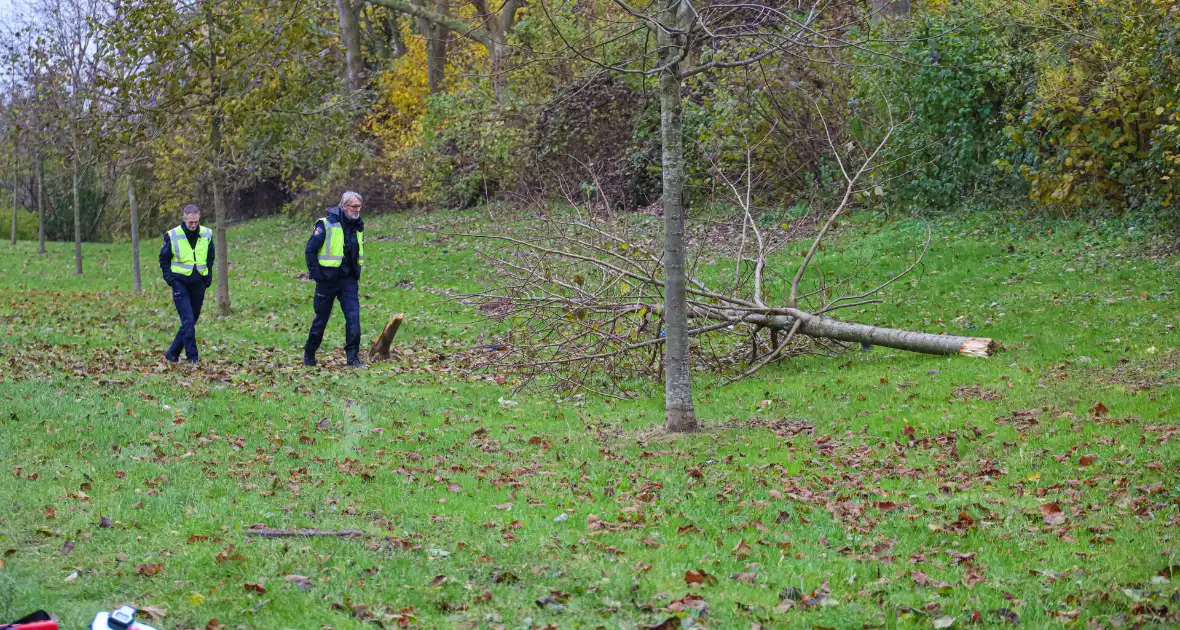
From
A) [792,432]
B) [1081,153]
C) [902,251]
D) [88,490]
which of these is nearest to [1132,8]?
[1081,153]

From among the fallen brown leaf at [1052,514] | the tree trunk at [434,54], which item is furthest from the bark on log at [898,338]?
the tree trunk at [434,54]

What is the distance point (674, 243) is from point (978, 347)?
13.3 ft

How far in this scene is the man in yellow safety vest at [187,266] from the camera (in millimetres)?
12477

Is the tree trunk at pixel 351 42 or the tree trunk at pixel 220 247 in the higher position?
the tree trunk at pixel 351 42

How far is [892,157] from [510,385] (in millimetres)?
10225

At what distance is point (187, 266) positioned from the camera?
41.2 feet

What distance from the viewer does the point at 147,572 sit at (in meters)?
5.53

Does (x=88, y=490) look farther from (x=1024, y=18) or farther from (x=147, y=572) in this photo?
(x=1024, y=18)

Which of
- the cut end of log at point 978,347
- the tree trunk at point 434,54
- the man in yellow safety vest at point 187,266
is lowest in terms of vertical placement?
the cut end of log at point 978,347

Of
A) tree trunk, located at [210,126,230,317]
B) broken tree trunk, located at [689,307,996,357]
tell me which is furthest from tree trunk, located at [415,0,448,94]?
broken tree trunk, located at [689,307,996,357]

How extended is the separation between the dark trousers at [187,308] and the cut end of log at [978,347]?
820 centimetres

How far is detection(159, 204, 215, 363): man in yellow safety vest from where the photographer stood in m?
12.5

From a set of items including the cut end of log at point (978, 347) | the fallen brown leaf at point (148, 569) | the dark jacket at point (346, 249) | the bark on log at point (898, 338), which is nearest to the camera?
the fallen brown leaf at point (148, 569)

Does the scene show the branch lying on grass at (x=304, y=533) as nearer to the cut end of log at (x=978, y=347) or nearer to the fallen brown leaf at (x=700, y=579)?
the fallen brown leaf at (x=700, y=579)
